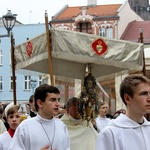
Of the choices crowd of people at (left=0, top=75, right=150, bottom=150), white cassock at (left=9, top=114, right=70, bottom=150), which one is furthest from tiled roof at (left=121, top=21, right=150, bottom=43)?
white cassock at (left=9, top=114, right=70, bottom=150)

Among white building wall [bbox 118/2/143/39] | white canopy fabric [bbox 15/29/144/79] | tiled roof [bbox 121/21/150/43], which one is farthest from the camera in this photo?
white building wall [bbox 118/2/143/39]

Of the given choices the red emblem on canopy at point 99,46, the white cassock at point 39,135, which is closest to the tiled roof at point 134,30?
the red emblem on canopy at point 99,46

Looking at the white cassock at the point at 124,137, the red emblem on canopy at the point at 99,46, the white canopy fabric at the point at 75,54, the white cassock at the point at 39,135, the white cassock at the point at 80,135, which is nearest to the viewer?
the white cassock at the point at 124,137

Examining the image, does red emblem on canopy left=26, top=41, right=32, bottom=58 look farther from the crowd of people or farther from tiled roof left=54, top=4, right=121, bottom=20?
tiled roof left=54, top=4, right=121, bottom=20

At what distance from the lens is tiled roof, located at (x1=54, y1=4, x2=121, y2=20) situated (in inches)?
2124

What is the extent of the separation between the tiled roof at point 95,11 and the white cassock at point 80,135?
4435 centimetres

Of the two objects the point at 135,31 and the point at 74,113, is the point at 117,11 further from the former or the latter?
the point at 74,113

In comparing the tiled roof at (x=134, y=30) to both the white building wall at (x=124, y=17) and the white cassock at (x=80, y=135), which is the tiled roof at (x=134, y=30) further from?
the white cassock at (x=80, y=135)

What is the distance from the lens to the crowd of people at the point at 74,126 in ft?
15.0

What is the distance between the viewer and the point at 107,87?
11.6 m

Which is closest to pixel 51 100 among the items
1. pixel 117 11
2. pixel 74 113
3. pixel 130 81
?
pixel 130 81

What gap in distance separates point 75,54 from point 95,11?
155 feet

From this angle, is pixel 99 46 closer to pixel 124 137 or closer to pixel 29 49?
pixel 29 49

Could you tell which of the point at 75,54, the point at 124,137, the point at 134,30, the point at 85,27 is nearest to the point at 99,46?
the point at 75,54
